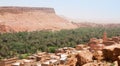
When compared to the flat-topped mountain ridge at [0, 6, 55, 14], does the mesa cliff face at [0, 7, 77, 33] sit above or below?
below

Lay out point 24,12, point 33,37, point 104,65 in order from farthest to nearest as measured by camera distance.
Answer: point 24,12 → point 33,37 → point 104,65

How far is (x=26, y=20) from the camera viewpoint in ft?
289

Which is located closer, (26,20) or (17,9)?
(26,20)

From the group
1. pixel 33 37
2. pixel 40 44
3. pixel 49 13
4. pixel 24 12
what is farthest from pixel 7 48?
pixel 49 13

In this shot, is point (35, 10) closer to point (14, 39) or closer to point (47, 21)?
point (47, 21)

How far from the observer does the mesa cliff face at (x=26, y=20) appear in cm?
7531

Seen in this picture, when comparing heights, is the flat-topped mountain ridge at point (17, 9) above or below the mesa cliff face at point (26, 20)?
above

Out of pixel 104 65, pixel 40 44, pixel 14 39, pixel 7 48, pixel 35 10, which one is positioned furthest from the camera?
pixel 35 10

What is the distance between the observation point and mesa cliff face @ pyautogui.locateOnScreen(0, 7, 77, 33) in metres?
75.3

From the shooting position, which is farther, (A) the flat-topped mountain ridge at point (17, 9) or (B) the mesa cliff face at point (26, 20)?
(A) the flat-topped mountain ridge at point (17, 9)

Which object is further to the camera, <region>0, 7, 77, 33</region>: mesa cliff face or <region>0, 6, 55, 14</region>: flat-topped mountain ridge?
<region>0, 6, 55, 14</region>: flat-topped mountain ridge

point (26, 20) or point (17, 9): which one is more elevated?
point (17, 9)

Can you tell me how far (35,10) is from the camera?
105m

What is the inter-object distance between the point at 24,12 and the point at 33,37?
139ft
